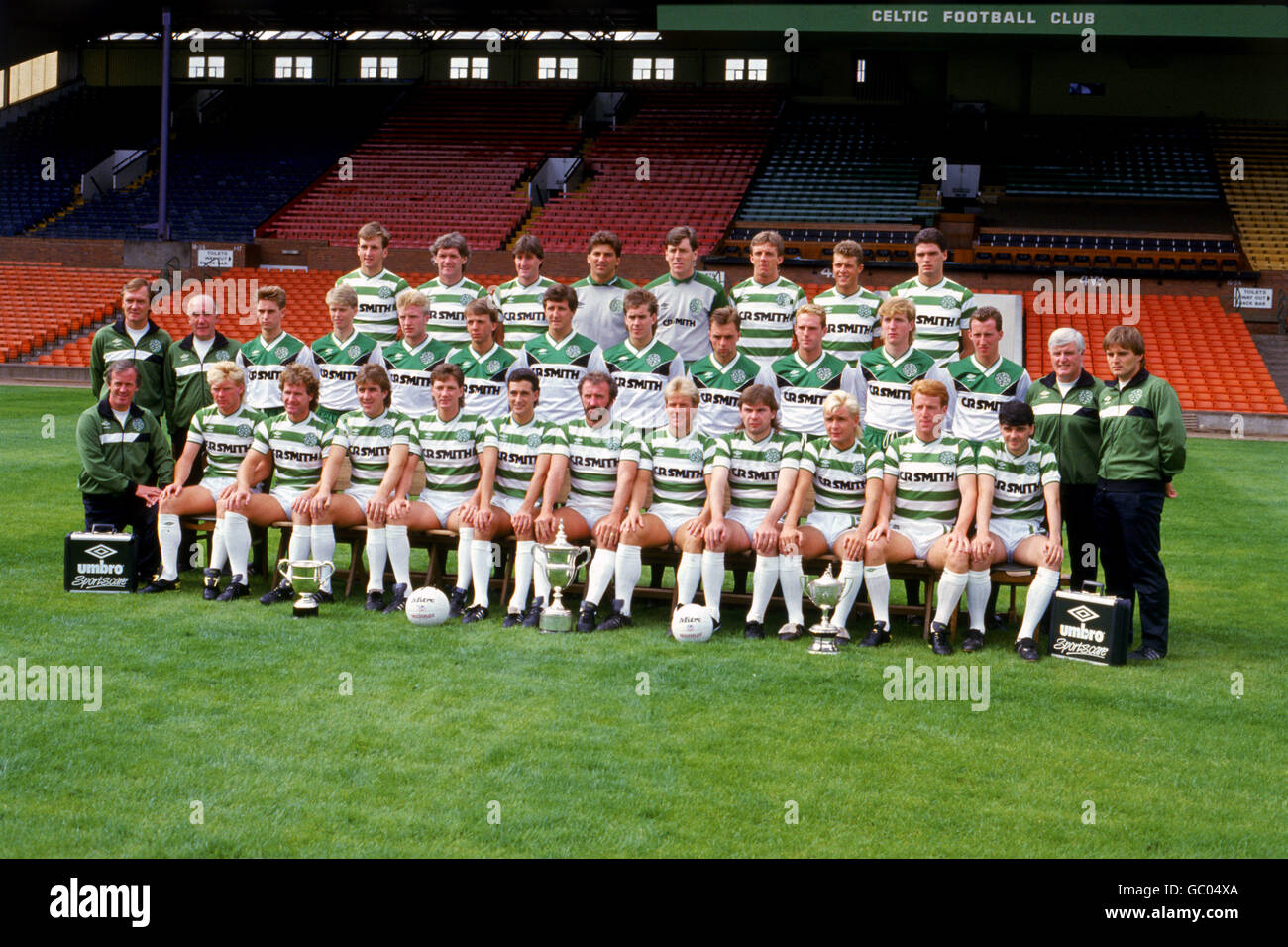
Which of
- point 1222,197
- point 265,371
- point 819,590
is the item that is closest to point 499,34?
point 1222,197

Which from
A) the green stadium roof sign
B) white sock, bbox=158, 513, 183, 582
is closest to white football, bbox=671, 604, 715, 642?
white sock, bbox=158, 513, 183, 582

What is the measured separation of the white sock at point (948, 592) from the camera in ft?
25.2

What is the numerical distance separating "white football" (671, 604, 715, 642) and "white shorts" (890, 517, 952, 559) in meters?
1.29

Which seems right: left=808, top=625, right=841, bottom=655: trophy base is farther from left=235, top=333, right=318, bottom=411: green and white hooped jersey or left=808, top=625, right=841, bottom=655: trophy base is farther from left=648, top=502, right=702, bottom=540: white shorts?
left=235, top=333, right=318, bottom=411: green and white hooped jersey

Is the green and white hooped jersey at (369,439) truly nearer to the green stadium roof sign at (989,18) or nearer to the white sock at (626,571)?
the white sock at (626,571)

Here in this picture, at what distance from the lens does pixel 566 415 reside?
9.02 metres

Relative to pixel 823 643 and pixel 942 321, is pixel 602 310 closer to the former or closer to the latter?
pixel 942 321

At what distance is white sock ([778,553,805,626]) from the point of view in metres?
7.89

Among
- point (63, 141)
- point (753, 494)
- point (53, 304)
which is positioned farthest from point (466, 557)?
point (63, 141)

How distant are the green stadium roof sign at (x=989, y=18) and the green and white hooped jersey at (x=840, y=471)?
23078 millimetres

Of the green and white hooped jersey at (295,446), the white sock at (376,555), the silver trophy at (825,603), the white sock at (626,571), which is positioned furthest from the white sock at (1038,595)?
the green and white hooped jersey at (295,446)

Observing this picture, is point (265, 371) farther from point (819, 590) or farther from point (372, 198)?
point (372, 198)

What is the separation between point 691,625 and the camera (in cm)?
771

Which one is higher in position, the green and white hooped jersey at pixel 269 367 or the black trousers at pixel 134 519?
the green and white hooped jersey at pixel 269 367
